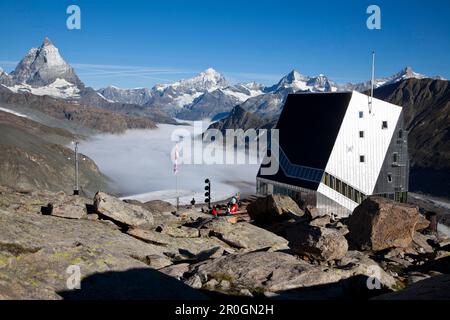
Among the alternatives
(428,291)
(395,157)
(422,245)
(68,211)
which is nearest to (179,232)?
(68,211)

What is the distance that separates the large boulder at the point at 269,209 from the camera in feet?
103

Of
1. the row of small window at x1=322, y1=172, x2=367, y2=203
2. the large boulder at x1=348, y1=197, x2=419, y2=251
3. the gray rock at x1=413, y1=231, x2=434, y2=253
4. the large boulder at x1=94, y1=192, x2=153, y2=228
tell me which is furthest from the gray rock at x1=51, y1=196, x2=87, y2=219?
the row of small window at x1=322, y1=172, x2=367, y2=203

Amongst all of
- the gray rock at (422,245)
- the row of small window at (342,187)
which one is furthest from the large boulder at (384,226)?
the row of small window at (342,187)

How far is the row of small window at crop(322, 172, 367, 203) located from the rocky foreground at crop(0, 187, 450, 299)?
1201 inches

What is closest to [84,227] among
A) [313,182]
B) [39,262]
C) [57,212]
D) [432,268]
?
[57,212]

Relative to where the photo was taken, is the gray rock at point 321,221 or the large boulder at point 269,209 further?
the large boulder at point 269,209

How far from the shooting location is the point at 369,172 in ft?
190

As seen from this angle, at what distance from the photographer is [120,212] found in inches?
776

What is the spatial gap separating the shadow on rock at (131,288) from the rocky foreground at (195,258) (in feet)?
0.09

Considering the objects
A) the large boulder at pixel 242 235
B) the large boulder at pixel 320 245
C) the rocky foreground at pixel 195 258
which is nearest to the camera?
the rocky foreground at pixel 195 258

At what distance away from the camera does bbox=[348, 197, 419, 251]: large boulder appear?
77.0 ft

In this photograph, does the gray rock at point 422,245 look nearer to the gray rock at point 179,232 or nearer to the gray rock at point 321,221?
the gray rock at point 321,221

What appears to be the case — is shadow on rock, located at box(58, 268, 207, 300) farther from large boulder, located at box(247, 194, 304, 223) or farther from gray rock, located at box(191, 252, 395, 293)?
large boulder, located at box(247, 194, 304, 223)

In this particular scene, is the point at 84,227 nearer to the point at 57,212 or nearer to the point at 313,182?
the point at 57,212
